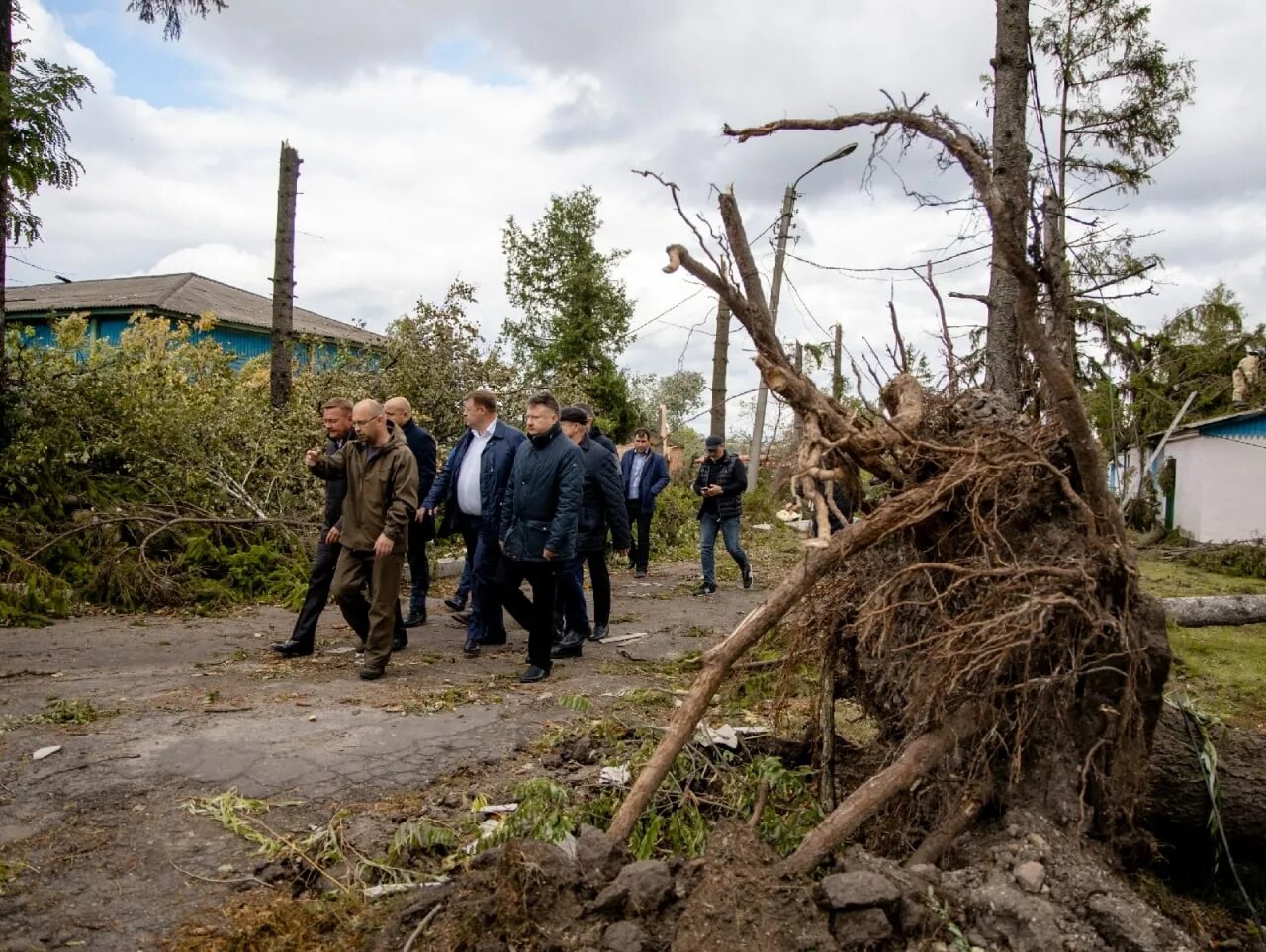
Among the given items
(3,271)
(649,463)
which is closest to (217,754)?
(649,463)

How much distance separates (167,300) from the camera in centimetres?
3186

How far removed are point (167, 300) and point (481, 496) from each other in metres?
28.6

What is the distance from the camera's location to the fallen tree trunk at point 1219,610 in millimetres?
8500

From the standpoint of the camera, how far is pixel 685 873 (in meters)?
3.14

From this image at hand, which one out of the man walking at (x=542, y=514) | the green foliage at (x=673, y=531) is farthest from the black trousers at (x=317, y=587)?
the green foliage at (x=673, y=531)

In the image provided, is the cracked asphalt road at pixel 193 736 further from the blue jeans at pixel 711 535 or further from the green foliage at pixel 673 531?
the green foliage at pixel 673 531

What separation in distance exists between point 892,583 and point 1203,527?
64.7ft

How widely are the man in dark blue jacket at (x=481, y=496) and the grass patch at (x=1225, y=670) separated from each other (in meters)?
5.18

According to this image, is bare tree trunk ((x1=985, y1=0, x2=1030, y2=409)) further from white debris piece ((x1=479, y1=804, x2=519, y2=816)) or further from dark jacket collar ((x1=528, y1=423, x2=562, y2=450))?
white debris piece ((x1=479, y1=804, x2=519, y2=816))

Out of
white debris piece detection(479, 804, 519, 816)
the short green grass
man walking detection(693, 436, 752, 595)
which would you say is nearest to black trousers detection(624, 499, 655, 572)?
man walking detection(693, 436, 752, 595)

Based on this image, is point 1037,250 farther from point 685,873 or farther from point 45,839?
point 45,839

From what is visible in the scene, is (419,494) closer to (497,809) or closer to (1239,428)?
(497,809)

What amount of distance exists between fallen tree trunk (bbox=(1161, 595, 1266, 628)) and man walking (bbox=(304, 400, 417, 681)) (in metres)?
6.66

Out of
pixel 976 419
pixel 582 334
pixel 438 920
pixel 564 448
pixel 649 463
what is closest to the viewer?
pixel 438 920
